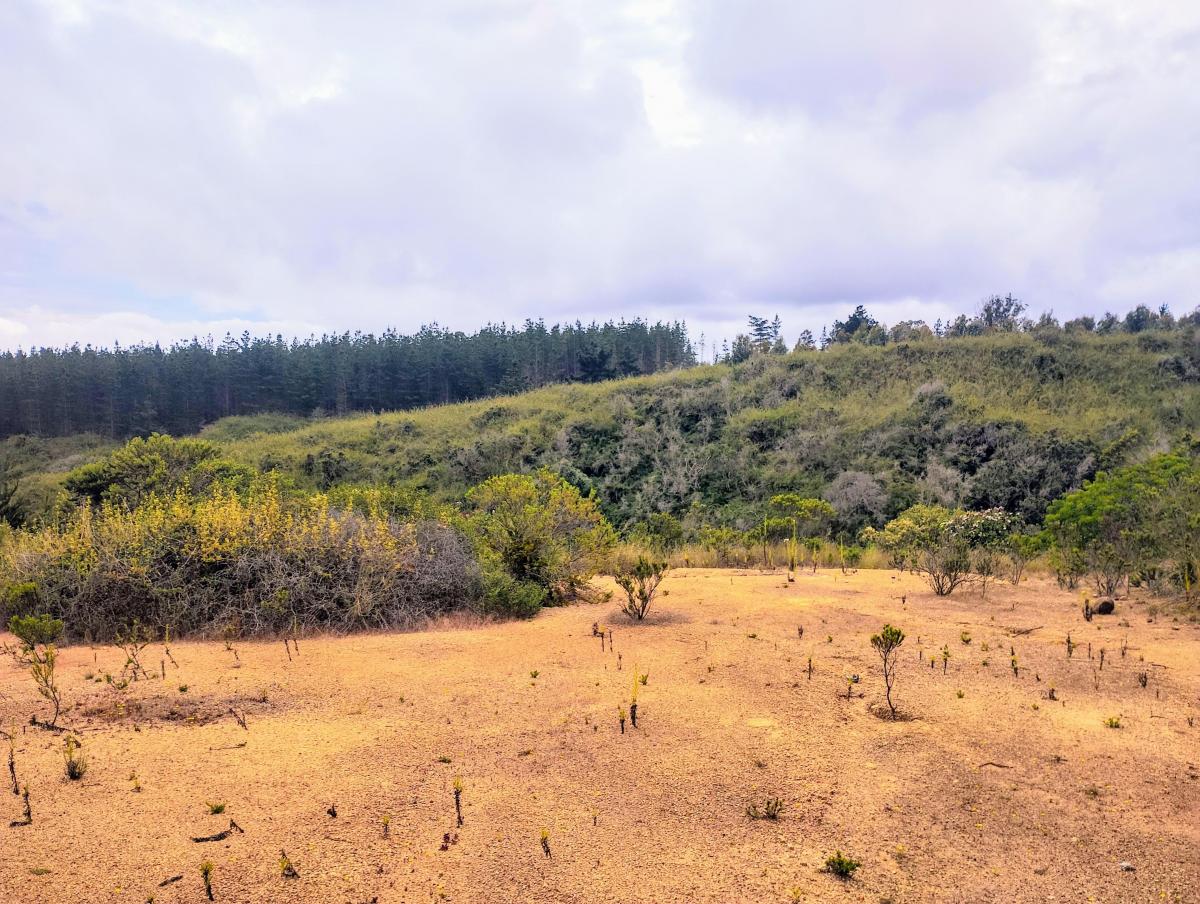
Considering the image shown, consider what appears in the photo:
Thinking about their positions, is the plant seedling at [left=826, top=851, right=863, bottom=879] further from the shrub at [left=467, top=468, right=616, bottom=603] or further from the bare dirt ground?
the shrub at [left=467, top=468, right=616, bottom=603]

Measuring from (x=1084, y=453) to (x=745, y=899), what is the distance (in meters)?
21.9

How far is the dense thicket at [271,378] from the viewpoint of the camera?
51.3 metres

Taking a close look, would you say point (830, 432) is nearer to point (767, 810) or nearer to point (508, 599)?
point (508, 599)

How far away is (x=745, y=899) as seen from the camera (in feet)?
9.20

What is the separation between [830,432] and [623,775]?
21.8 meters

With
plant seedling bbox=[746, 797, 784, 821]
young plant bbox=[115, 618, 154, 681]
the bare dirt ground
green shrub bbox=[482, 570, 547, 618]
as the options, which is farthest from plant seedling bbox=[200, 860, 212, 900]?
green shrub bbox=[482, 570, 547, 618]

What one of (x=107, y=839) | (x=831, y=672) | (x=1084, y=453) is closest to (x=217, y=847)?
(x=107, y=839)

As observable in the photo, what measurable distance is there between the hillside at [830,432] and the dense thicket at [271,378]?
64.4 feet

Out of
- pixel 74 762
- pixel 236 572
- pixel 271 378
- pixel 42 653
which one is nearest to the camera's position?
pixel 74 762

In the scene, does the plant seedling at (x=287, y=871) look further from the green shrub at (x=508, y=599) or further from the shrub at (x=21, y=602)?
the shrub at (x=21, y=602)

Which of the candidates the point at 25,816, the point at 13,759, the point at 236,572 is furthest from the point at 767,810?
the point at 236,572

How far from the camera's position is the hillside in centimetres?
2009

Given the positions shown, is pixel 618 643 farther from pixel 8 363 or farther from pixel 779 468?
pixel 8 363

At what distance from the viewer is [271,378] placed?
55812mm
